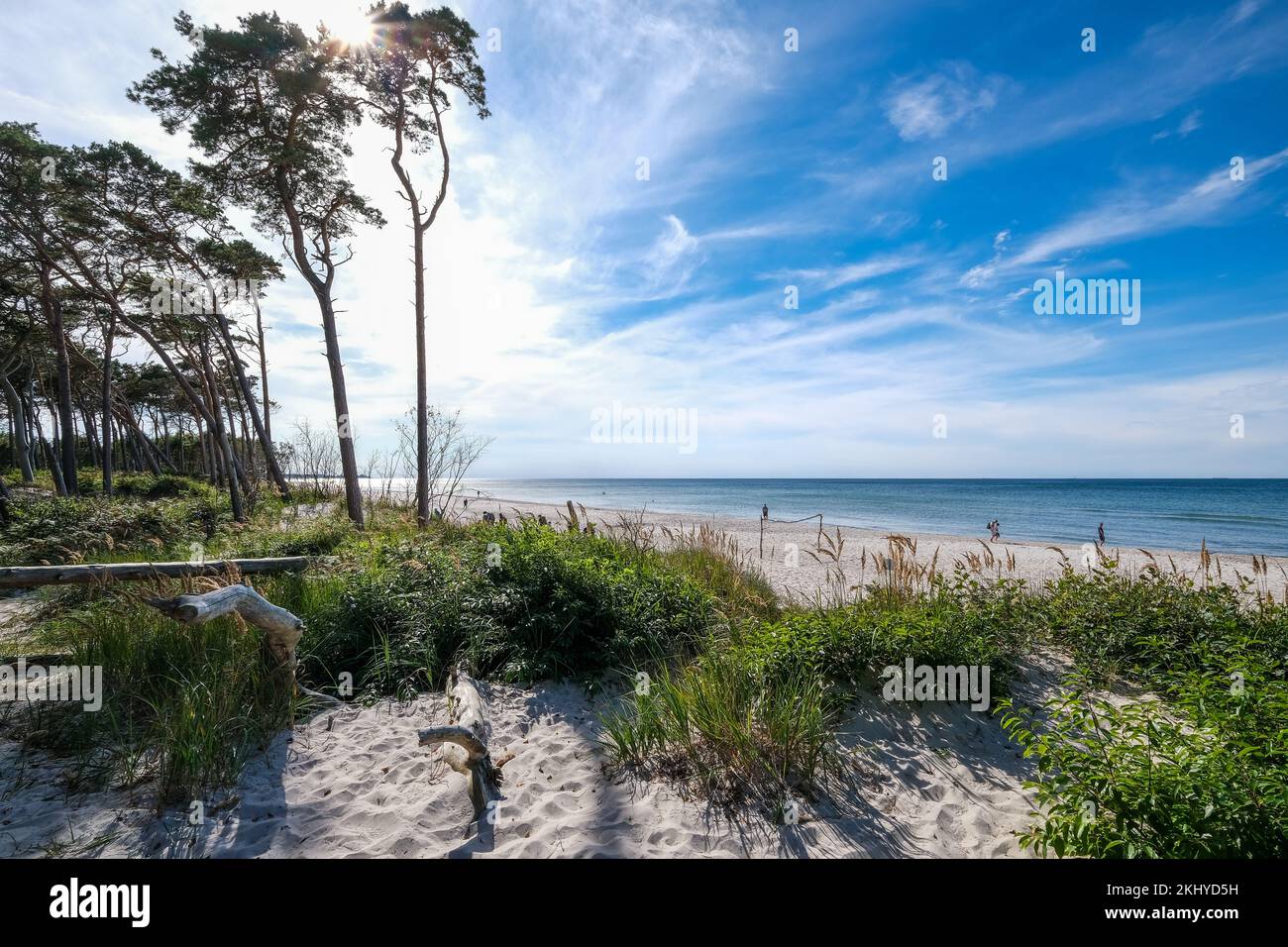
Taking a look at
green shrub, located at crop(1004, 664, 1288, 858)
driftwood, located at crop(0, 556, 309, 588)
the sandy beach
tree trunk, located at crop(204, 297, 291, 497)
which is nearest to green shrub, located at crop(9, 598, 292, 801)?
driftwood, located at crop(0, 556, 309, 588)

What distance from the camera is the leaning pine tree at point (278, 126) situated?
10.9 m

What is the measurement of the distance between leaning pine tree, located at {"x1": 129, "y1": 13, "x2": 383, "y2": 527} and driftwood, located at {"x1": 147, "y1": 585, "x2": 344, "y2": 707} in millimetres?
8812

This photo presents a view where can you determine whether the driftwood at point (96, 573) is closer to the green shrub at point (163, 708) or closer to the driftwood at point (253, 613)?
the green shrub at point (163, 708)

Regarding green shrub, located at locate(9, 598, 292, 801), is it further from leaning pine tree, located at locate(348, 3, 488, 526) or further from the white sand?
leaning pine tree, located at locate(348, 3, 488, 526)

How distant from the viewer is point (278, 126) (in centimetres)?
1202

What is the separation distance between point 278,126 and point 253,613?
13.3 metres

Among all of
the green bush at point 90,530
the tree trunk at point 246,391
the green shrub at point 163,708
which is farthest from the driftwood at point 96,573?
the tree trunk at point 246,391

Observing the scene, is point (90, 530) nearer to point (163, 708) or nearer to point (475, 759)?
point (163, 708)

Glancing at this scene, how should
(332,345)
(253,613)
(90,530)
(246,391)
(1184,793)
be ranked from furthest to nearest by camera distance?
(246,391)
(332,345)
(90,530)
(253,613)
(1184,793)

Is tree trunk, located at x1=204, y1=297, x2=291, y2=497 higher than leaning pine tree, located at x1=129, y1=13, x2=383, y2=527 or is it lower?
lower

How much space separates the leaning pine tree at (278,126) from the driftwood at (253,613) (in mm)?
8812

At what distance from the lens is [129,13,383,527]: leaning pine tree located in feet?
35.7

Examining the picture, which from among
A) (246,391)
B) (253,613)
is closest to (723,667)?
(253,613)

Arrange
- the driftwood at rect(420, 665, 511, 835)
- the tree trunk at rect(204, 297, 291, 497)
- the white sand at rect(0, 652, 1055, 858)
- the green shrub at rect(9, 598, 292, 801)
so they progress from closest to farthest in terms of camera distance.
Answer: the white sand at rect(0, 652, 1055, 858) < the driftwood at rect(420, 665, 511, 835) < the green shrub at rect(9, 598, 292, 801) < the tree trunk at rect(204, 297, 291, 497)
